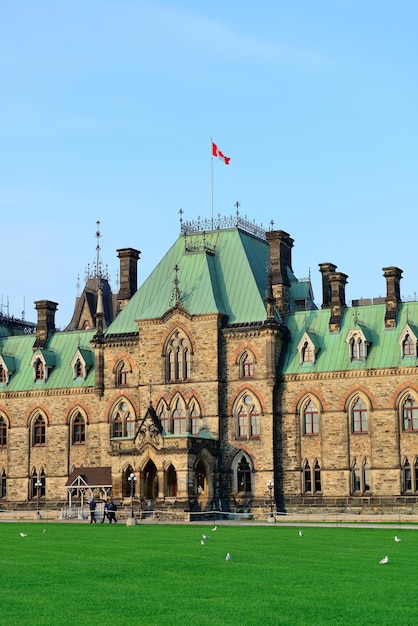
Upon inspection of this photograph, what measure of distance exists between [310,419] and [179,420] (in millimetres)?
8423

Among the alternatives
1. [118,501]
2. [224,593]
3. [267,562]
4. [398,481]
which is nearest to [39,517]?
[118,501]

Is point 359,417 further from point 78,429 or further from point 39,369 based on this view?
point 39,369

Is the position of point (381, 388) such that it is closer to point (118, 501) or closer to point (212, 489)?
point (212, 489)

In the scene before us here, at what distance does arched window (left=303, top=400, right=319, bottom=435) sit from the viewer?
65125 millimetres

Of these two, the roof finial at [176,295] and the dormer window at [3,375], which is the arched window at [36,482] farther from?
the roof finial at [176,295]

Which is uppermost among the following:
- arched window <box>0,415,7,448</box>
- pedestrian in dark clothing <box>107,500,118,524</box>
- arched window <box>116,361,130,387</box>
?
arched window <box>116,361,130,387</box>

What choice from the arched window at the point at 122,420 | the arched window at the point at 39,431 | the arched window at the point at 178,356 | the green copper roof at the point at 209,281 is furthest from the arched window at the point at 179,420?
the arched window at the point at 39,431

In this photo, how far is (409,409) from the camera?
62.2 meters

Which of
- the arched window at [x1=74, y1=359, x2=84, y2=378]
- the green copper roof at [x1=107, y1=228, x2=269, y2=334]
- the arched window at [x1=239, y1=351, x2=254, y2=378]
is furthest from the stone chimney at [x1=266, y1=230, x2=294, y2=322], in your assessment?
the arched window at [x1=74, y1=359, x2=84, y2=378]

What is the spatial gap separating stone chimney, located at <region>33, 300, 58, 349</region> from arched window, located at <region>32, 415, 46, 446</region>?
565 centimetres

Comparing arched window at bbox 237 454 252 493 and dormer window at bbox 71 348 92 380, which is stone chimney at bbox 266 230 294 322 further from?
dormer window at bbox 71 348 92 380

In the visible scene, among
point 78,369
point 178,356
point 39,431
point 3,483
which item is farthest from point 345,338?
point 3,483

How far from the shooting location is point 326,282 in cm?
7356

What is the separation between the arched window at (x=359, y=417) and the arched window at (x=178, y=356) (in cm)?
1100
